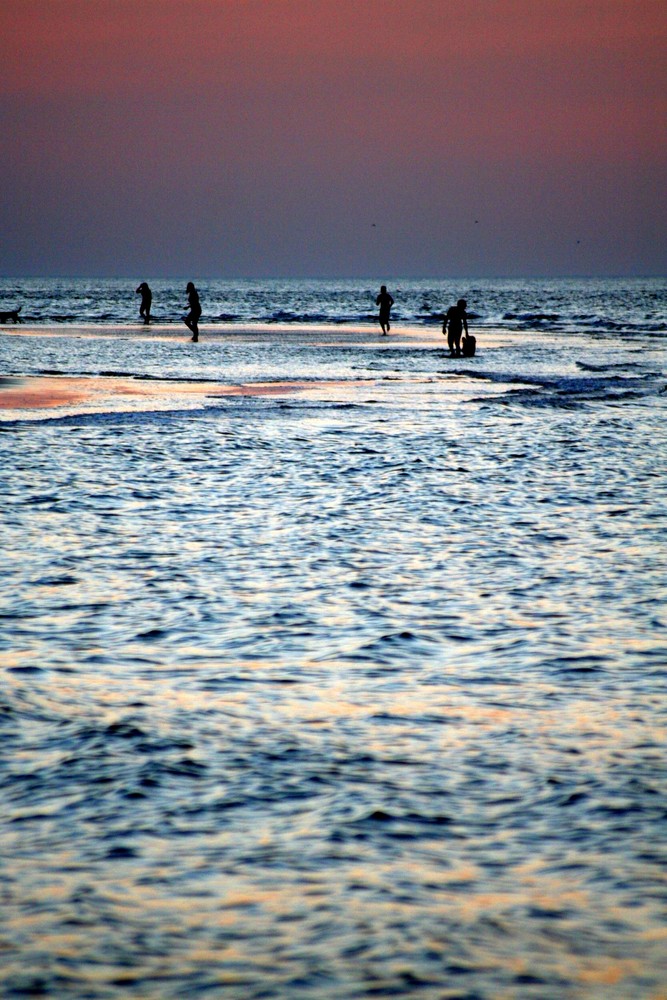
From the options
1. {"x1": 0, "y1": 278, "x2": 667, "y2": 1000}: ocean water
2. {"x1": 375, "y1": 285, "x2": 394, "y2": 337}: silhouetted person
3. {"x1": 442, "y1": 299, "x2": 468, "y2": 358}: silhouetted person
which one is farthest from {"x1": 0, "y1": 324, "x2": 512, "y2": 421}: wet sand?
{"x1": 0, "y1": 278, "x2": 667, "y2": 1000}: ocean water

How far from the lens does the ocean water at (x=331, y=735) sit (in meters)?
3.88

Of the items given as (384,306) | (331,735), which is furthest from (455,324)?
(331,735)

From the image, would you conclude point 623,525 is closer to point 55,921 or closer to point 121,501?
point 121,501

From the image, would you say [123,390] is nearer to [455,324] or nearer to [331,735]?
[455,324]

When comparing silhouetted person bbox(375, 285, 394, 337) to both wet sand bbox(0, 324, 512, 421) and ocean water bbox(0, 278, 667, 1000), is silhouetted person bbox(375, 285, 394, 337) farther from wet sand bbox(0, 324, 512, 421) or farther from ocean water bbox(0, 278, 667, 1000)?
ocean water bbox(0, 278, 667, 1000)

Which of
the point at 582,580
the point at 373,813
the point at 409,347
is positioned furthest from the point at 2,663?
the point at 409,347

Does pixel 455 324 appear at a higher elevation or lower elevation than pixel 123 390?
higher

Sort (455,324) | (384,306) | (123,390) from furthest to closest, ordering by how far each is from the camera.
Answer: (384,306)
(455,324)
(123,390)

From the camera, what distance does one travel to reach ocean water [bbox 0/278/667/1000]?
3.88 metres

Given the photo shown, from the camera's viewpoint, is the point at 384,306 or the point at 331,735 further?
the point at 384,306

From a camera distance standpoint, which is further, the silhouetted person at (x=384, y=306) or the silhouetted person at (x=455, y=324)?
the silhouetted person at (x=384, y=306)

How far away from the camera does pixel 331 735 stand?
19.0ft

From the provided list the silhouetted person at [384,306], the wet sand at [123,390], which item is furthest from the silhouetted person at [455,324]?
the silhouetted person at [384,306]

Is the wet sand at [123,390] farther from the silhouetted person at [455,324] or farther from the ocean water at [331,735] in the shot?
the ocean water at [331,735]
